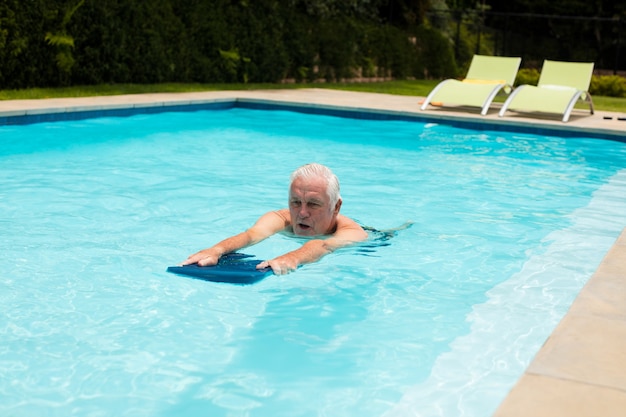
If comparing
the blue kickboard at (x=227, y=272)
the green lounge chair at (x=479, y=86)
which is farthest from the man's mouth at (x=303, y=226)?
the green lounge chair at (x=479, y=86)

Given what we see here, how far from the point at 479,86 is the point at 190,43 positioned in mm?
6764

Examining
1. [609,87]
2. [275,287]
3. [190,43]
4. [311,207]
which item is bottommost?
[275,287]

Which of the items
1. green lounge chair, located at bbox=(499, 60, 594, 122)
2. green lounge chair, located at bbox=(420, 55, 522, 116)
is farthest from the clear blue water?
green lounge chair, located at bbox=(420, 55, 522, 116)

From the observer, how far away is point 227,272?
14.5ft

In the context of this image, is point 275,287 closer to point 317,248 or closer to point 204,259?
point 317,248

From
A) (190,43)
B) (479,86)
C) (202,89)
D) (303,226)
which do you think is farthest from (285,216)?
(190,43)

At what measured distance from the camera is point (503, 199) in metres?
8.23

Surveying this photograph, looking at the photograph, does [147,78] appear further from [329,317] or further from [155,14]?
[329,317]

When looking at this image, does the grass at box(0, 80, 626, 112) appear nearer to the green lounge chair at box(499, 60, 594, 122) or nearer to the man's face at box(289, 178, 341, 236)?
the green lounge chair at box(499, 60, 594, 122)

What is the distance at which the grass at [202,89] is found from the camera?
14.1m

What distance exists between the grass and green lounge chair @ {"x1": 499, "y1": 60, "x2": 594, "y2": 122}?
5.68ft

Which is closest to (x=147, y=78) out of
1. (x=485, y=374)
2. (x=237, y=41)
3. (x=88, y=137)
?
(x=237, y=41)

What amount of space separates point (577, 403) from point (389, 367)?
1.25 m

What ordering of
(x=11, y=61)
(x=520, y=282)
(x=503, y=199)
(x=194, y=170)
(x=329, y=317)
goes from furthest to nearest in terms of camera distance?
(x=11, y=61), (x=194, y=170), (x=503, y=199), (x=520, y=282), (x=329, y=317)
